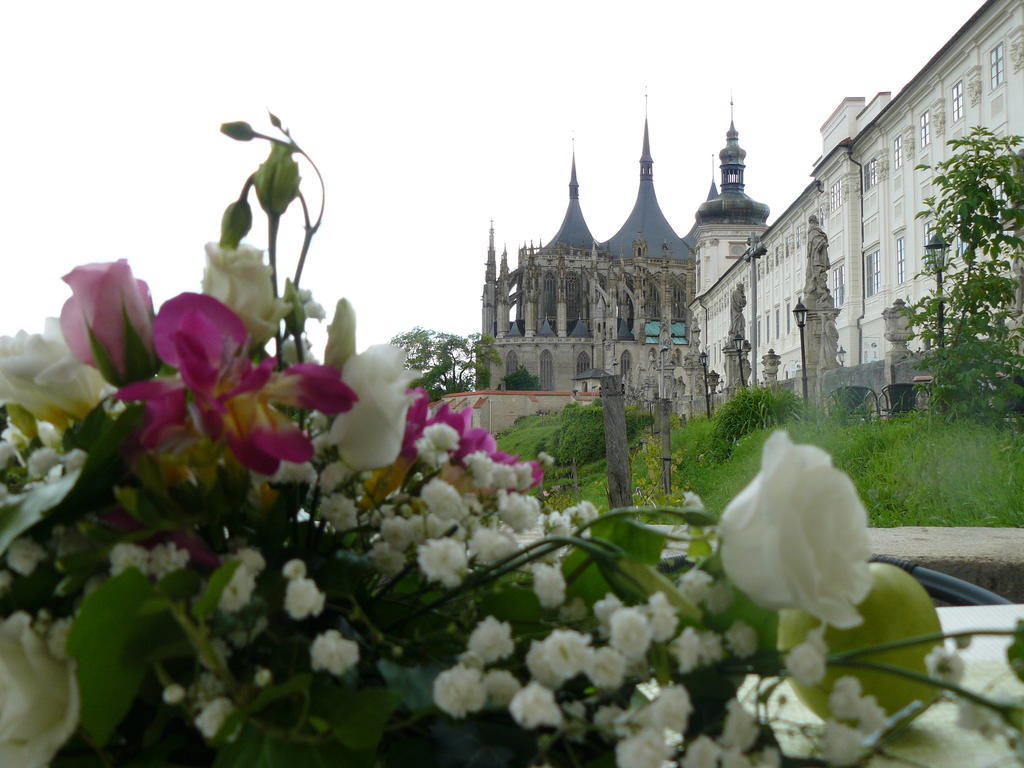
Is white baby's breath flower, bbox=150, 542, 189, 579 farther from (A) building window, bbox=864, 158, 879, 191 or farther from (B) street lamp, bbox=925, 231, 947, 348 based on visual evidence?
(A) building window, bbox=864, 158, 879, 191

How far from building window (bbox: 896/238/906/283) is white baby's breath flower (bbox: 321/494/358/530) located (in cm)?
2649

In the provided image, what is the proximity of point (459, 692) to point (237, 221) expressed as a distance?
1.41 feet

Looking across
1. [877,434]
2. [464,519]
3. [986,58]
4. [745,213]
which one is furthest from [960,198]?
[745,213]

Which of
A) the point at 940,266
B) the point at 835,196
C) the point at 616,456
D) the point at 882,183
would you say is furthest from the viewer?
the point at 835,196

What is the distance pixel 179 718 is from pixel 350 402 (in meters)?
0.25

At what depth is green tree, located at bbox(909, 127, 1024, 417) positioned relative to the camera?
1079 centimetres

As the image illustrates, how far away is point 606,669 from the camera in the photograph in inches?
23.3

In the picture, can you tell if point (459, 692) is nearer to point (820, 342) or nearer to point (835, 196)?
point (820, 342)

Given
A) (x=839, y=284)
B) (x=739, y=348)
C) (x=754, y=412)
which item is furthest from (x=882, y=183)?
(x=754, y=412)

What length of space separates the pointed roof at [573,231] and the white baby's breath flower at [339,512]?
82.4 m

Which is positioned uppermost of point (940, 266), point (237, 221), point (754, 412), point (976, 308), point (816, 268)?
point (816, 268)

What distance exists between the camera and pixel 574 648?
23.0 inches

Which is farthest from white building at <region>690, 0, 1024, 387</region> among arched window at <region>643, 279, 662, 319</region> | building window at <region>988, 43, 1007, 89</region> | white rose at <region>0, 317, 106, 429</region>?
arched window at <region>643, 279, 662, 319</region>

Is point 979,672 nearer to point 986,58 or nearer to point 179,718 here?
point 179,718
